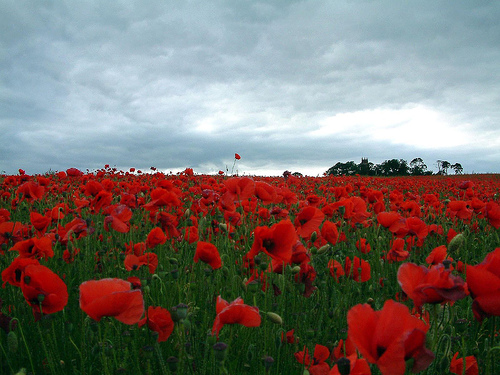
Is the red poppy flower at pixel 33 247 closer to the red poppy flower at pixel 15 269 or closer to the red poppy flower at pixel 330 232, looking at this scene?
the red poppy flower at pixel 15 269

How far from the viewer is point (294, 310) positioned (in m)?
2.16

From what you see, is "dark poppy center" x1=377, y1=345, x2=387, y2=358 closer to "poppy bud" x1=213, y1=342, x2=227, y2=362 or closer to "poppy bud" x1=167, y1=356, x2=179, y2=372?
"poppy bud" x1=213, y1=342, x2=227, y2=362

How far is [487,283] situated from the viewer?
0.87 m

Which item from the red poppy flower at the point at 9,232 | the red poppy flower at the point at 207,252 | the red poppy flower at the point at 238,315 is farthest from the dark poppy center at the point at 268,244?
the red poppy flower at the point at 9,232

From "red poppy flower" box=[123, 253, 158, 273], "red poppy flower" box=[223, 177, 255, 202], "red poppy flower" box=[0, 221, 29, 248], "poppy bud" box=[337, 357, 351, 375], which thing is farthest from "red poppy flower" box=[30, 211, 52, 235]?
"poppy bud" box=[337, 357, 351, 375]

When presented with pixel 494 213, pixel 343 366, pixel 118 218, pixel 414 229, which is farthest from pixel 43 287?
pixel 494 213

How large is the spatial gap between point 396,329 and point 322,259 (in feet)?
6.62

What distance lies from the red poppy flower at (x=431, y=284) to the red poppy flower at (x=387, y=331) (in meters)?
0.14

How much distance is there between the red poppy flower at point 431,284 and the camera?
33.4 inches

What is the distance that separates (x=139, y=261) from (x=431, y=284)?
1.84m

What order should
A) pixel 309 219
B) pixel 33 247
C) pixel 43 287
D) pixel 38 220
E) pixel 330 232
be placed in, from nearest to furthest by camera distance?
pixel 43 287, pixel 33 247, pixel 309 219, pixel 330 232, pixel 38 220

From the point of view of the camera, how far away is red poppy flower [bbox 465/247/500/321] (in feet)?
2.82

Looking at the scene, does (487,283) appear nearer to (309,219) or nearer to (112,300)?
(112,300)

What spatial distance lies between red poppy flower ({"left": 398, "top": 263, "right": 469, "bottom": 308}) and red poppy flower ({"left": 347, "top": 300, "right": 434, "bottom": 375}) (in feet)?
0.45
